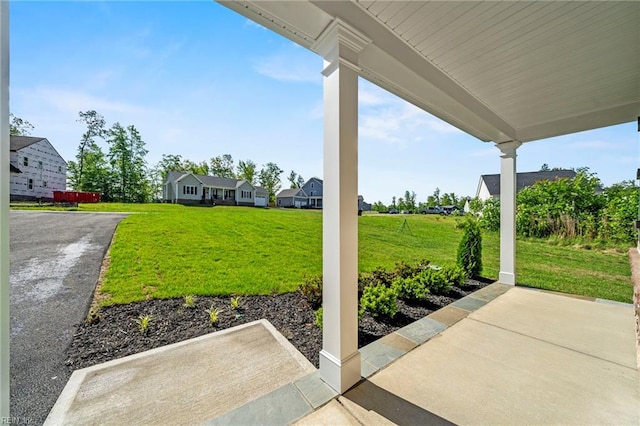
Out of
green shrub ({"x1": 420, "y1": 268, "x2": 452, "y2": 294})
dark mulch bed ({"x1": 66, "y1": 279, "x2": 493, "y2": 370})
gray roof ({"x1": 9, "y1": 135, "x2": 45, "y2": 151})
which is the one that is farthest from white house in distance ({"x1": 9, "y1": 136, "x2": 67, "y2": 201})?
green shrub ({"x1": 420, "y1": 268, "x2": 452, "y2": 294})

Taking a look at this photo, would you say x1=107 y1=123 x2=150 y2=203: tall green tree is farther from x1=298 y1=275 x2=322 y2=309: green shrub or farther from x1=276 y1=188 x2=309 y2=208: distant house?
x1=276 y1=188 x2=309 y2=208: distant house

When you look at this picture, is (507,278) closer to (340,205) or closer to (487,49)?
(487,49)

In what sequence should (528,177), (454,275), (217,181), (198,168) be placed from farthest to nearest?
(217,181) < (198,168) < (528,177) < (454,275)

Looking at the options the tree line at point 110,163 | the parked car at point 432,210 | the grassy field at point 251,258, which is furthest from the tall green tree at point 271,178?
Result: the tree line at point 110,163

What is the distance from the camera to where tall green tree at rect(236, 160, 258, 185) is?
20.8 metres

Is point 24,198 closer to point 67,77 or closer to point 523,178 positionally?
point 67,77

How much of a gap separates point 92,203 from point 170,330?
271cm

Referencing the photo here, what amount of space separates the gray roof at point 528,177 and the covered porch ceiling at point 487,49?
1056cm

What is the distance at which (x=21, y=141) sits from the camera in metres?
1.61

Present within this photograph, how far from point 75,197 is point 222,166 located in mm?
18446

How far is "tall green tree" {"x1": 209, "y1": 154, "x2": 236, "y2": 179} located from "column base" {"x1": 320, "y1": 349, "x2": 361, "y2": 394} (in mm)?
20226

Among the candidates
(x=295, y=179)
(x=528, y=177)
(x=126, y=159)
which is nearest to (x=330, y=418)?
(x=126, y=159)

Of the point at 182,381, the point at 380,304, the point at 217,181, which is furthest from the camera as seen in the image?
the point at 217,181

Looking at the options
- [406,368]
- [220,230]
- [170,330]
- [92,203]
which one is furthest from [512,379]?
[220,230]
